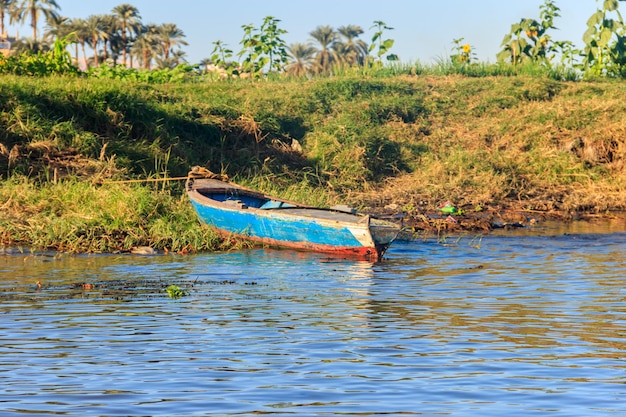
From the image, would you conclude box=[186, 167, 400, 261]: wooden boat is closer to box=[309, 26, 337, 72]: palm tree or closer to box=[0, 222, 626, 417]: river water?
box=[0, 222, 626, 417]: river water

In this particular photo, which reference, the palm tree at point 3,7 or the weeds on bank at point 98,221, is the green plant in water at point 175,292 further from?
the palm tree at point 3,7

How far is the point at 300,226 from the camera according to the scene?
1359cm

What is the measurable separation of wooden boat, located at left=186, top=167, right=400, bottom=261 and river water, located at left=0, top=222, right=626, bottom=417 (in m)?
0.39

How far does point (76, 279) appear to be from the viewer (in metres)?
11.1

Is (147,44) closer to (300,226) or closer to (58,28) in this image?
(58,28)

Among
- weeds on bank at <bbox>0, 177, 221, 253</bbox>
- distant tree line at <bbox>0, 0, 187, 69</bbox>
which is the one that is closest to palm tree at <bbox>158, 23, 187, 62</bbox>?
distant tree line at <bbox>0, 0, 187, 69</bbox>

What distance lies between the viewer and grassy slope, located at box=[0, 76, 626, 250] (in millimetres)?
18562

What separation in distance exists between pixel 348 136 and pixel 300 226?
9.75 metres

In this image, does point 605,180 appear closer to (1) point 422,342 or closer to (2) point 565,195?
(2) point 565,195

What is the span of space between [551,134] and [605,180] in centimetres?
223

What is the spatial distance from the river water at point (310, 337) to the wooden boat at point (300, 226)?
389 mm

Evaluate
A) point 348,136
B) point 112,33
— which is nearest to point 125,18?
point 112,33

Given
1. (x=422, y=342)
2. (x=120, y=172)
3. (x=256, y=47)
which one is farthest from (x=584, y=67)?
(x=422, y=342)

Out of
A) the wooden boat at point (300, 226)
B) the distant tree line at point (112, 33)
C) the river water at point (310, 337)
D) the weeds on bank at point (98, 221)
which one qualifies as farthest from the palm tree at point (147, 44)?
the river water at point (310, 337)
